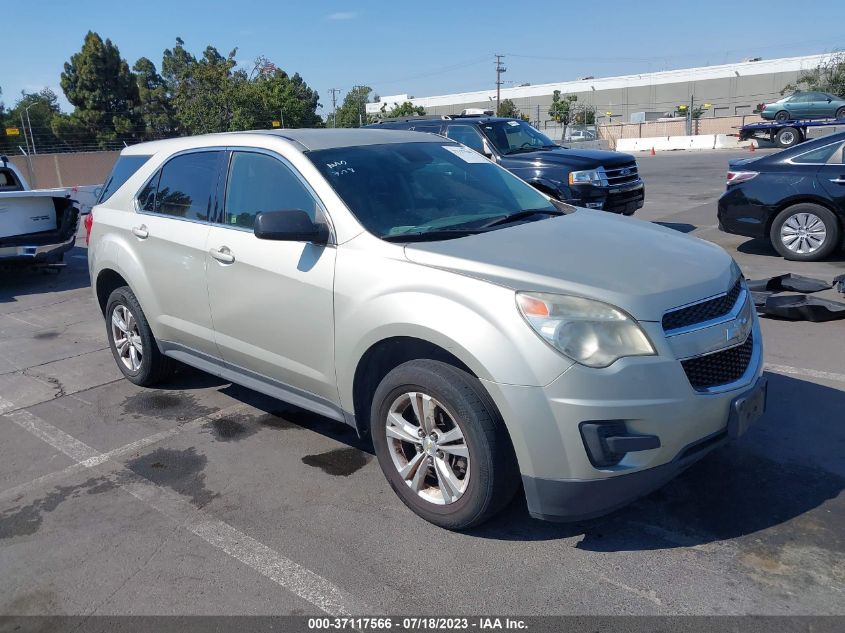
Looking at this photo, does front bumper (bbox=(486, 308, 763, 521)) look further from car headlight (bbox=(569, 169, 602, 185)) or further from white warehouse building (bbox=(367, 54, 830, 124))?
white warehouse building (bbox=(367, 54, 830, 124))

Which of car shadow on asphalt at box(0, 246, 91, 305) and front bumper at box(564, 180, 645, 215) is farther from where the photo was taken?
front bumper at box(564, 180, 645, 215)

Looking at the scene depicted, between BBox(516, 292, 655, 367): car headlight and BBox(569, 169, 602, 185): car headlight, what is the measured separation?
7357 mm

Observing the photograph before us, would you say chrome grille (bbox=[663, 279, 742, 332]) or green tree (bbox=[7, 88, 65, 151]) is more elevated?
green tree (bbox=[7, 88, 65, 151])

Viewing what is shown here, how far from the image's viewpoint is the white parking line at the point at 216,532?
2.99 metres

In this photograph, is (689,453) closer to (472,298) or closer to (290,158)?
(472,298)

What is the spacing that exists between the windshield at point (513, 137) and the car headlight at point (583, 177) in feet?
4.59

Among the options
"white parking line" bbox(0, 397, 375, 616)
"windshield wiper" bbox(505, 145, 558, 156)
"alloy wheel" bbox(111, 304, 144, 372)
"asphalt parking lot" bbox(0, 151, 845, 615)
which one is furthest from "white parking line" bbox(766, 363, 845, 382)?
"windshield wiper" bbox(505, 145, 558, 156)

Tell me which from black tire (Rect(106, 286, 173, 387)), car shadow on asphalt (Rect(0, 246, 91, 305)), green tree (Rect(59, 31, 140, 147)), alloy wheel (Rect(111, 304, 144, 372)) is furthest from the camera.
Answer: green tree (Rect(59, 31, 140, 147))

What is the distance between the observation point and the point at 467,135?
1112cm

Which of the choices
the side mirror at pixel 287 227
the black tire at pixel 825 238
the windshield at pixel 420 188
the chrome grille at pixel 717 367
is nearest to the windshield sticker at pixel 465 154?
the windshield at pixel 420 188

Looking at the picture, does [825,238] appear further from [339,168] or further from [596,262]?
[339,168]

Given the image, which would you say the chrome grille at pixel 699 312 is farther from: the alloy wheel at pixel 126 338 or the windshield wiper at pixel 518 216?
the alloy wheel at pixel 126 338

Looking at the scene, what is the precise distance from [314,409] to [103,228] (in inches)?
106

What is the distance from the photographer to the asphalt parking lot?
2.96m
